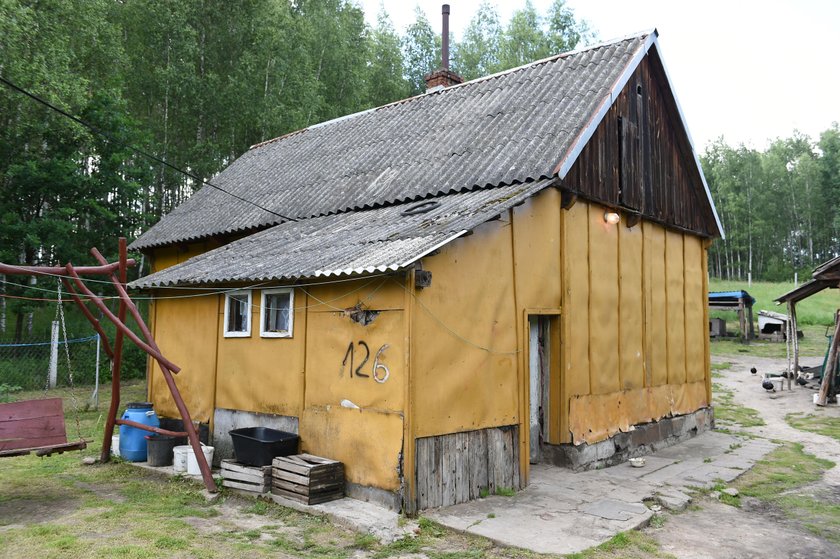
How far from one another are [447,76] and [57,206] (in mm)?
14141

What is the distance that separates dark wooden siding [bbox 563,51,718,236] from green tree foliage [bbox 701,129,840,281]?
137ft

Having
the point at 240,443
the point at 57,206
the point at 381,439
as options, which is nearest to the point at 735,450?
the point at 381,439

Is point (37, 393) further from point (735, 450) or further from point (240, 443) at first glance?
point (735, 450)

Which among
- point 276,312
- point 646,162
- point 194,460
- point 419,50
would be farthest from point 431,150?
point 419,50

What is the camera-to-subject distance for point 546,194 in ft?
30.6

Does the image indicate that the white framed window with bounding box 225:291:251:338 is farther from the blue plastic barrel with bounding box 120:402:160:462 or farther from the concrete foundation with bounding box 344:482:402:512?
the concrete foundation with bounding box 344:482:402:512

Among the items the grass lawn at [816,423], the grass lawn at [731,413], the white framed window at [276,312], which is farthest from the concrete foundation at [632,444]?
the white framed window at [276,312]

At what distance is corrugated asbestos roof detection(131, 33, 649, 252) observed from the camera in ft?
33.6

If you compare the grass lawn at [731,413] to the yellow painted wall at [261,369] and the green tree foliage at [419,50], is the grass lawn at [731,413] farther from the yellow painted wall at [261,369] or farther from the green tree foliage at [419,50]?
the green tree foliage at [419,50]

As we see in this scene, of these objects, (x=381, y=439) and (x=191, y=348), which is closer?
(x=381, y=439)

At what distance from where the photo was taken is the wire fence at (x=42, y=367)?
16484 mm

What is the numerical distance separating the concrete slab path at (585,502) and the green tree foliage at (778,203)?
4586cm

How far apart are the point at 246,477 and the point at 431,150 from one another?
276 inches

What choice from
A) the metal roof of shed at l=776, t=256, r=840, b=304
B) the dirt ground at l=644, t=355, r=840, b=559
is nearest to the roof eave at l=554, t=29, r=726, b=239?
the dirt ground at l=644, t=355, r=840, b=559
